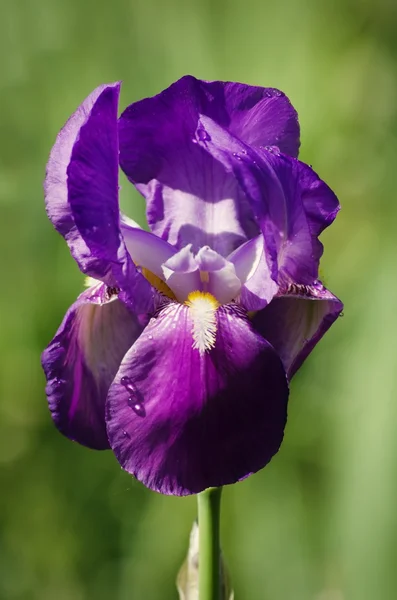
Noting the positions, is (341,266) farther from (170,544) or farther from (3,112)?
(3,112)

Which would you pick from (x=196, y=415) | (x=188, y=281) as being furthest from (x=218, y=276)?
(x=196, y=415)

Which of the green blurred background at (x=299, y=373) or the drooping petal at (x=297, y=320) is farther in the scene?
the green blurred background at (x=299, y=373)

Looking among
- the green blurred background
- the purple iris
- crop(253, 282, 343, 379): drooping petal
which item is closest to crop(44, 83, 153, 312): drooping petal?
the purple iris

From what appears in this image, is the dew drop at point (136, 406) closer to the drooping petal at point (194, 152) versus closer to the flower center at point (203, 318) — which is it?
the flower center at point (203, 318)

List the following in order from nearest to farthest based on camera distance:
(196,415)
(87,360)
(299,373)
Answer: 1. (196,415)
2. (87,360)
3. (299,373)

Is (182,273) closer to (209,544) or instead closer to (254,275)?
(254,275)

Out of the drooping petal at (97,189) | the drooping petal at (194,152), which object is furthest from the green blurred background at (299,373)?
the drooping petal at (97,189)

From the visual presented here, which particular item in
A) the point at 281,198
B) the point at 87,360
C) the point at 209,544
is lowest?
the point at 209,544
